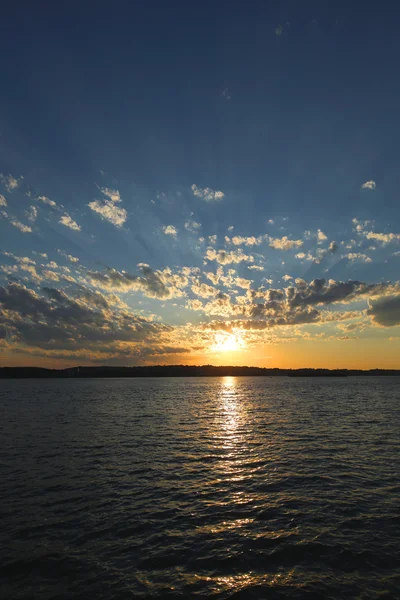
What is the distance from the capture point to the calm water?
533 inches

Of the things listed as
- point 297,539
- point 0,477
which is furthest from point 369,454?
point 0,477

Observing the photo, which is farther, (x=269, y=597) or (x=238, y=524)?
(x=238, y=524)

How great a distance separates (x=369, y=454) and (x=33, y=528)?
31.6 meters

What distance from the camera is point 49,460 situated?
31547 mm

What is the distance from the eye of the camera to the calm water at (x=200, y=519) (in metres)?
13.5

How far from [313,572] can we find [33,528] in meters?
15.0

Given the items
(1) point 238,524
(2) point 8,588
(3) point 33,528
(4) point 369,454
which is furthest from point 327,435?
(2) point 8,588

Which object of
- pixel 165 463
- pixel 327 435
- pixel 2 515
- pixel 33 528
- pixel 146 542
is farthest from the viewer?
pixel 327 435

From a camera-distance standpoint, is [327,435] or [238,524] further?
[327,435]

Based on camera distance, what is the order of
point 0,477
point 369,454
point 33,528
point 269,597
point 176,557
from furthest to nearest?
point 369,454
point 0,477
point 33,528
point 176,557
point 269,597

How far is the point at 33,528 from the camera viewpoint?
18000 mm

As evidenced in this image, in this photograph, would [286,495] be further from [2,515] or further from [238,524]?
[2,515]

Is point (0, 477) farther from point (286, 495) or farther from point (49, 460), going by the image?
point (286, 495)

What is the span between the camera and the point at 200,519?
63.1 feet
